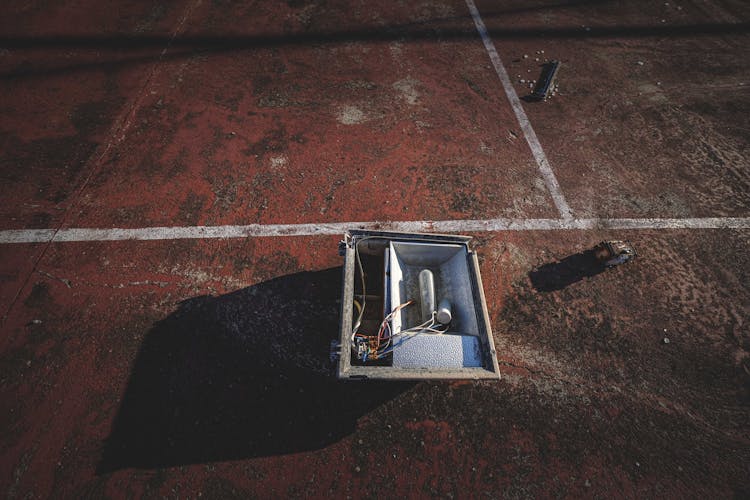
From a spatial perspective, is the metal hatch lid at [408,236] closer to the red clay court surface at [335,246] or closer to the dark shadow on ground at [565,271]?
the red clay court surface at [335,246]

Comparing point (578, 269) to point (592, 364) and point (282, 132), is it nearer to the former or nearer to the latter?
point (592, 364)

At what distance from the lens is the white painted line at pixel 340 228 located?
465 cm

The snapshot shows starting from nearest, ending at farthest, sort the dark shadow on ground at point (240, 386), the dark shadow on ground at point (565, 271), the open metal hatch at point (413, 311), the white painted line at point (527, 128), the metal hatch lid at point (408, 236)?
the open metal hatch at point (413, 311)
the dark shadow on ground at point (240, 386)
the metal hatch lid at point (408, 236)
the dark shadow on ground at point (565, 271)
the white painted line at point (527, 128)

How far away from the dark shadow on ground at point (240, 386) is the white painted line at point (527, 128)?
12.1 ft

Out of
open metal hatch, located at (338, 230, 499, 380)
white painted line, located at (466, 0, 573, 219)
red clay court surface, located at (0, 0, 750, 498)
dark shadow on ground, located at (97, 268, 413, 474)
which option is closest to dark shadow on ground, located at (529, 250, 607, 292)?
red clay court surface, located at (0, 0, 750, 498)

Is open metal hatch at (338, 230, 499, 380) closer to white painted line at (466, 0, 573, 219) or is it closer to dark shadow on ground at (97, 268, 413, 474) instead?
dark shadow on ground at (97, 268, 413, 474)

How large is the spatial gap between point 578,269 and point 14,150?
28.6 ft

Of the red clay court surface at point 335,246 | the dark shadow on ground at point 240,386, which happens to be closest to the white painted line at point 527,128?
the red clay court surface at point 335,246

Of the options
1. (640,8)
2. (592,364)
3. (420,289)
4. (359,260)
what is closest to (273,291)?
(359,260)

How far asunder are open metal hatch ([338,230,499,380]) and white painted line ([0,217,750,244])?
846 millimetres

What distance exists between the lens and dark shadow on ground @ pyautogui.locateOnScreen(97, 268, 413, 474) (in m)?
3.51

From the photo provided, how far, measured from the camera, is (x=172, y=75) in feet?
21.3

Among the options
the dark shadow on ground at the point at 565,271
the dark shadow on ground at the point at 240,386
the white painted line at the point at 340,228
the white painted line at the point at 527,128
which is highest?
the white painted line at the point at 527,128

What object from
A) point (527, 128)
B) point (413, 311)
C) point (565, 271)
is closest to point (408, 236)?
point (413, 311)
